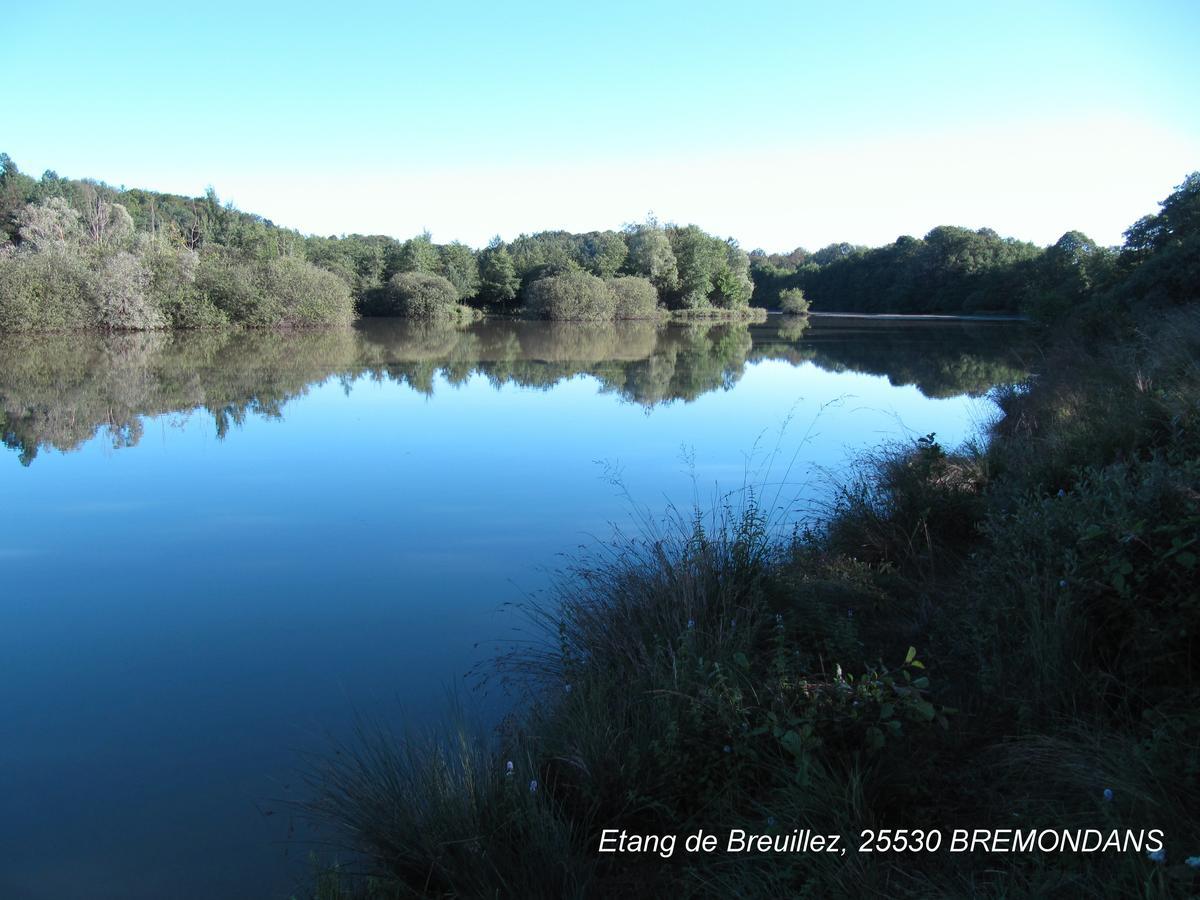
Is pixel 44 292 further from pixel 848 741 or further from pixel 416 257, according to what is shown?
pixel 848 741

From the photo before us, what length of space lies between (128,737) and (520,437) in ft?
25.3

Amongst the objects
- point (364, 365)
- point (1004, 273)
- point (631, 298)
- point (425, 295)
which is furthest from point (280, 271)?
point (1004, 273)

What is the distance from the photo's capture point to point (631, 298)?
49594 mm

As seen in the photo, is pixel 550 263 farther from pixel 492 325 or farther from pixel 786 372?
pixel 786 372

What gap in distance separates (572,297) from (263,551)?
134 ft

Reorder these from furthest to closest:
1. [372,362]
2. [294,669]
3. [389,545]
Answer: [372,362], [389,545], [294,669]

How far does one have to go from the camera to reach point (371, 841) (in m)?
2.47

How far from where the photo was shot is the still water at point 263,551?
3.16 meters

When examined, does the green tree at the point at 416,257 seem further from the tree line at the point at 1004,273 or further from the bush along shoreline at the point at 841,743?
the bush along shoreline at the point at 841,743

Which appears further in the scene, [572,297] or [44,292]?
[572,297]

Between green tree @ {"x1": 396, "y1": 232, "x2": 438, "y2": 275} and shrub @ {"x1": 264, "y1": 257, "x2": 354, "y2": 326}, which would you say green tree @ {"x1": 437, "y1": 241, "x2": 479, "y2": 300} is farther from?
shrub @ {"x1": 264, "y1": 257, "x2": 354, "y2": 326}

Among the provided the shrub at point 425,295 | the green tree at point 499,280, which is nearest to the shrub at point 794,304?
the green tree at point 499,280

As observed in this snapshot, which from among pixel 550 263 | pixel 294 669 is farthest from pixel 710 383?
pixel 550 263

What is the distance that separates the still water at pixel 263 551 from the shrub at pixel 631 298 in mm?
32891
